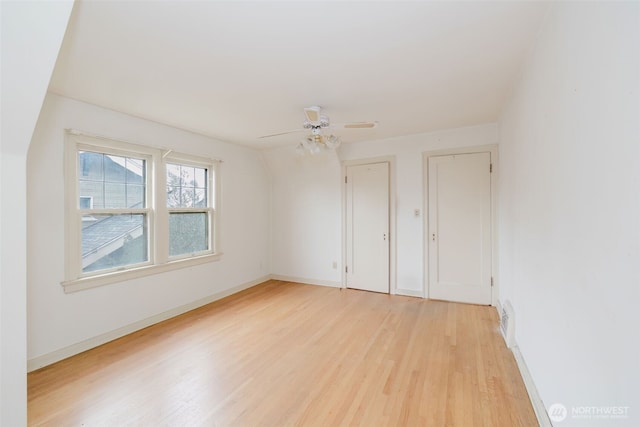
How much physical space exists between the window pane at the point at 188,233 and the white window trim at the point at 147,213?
89mm

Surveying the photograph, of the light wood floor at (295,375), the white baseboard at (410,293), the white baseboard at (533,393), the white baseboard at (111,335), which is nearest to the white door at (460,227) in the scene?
the white baseboard at (410,293)

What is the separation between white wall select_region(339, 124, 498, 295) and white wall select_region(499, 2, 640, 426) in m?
2.06

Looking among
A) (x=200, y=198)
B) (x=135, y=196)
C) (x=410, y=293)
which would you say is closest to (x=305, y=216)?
(x=200, y=198)

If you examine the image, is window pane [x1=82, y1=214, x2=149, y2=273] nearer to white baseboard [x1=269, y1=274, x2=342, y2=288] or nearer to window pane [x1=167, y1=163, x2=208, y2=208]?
window pane [x1=167, y1=163, x2=208, y2=208]

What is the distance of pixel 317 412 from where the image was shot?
187cm

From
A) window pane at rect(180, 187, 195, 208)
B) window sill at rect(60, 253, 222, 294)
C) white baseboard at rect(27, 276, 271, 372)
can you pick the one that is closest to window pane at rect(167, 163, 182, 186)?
window pane at rect(180, 187, 195, 208)

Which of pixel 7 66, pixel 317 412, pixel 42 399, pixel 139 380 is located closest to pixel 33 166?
pixel 7 66

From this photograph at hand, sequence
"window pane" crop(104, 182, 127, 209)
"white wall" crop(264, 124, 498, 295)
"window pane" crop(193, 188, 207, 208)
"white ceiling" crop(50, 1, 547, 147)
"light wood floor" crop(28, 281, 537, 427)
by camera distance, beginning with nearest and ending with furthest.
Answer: "white ceiling" crop(50, 1, 547, 147) < "light wood floor" crop(28, 281, 537, 427) < "window pane" crop(104, 182, 127, 209) < "window pane" crop(193, 188, 207, 208) < "white wall" crop(264, 124, 498, 295)

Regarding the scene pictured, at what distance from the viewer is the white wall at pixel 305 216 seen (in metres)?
4.88

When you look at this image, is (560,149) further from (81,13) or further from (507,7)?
(81,13)

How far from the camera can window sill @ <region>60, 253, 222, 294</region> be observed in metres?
2.68

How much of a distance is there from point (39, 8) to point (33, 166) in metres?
1.75

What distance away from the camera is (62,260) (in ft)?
8.59

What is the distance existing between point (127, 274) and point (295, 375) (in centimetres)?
220
